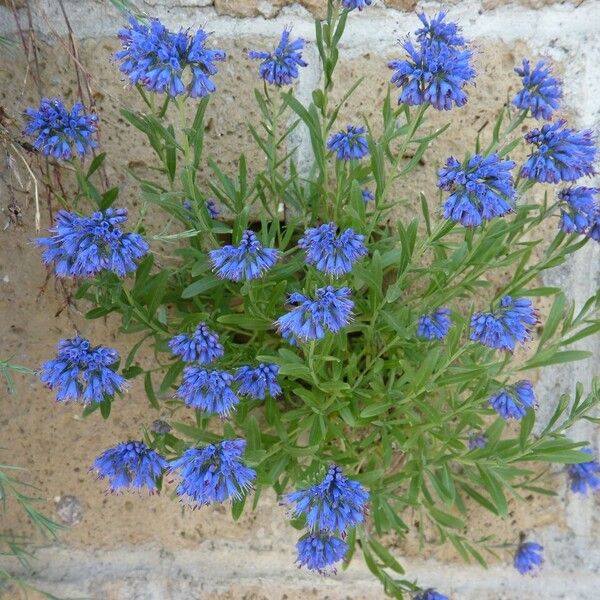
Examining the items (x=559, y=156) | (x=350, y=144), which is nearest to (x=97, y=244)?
(x=350, y=144)

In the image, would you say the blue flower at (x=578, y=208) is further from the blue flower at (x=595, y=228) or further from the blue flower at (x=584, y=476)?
the blue flower at (x=584, y=476)

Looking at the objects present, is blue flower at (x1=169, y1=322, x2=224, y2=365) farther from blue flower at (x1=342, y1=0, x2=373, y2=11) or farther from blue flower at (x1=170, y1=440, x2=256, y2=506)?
blue flower at (x1=342, y1=0, x2=373, y2=11)

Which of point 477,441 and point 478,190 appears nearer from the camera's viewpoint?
point 478,190

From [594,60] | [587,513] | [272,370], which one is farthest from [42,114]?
[587,513]

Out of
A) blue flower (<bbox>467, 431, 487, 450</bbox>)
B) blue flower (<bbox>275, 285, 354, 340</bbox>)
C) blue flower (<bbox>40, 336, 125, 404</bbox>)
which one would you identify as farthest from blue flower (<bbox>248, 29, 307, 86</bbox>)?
blue flower (<bbox>467, 431, 487, 450</bbox>)

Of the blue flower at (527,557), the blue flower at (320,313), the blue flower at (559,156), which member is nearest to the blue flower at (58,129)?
the blue flower at (320,313)

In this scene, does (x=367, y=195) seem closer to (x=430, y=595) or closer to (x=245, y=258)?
(x=245, y=258)
